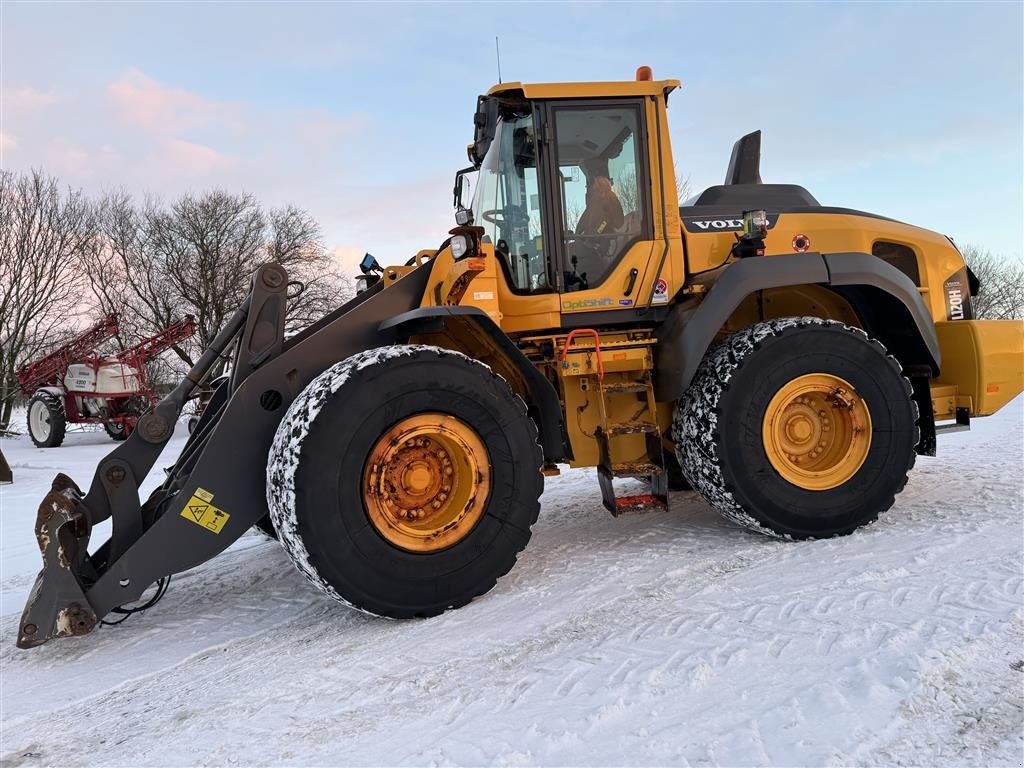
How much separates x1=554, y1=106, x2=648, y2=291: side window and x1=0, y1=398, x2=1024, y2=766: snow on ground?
5.82 ft

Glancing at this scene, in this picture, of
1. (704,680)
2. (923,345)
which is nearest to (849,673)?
(704,680)

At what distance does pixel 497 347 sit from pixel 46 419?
54.1 feet

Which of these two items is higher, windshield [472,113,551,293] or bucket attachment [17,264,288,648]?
windshield [472,113,551,293]

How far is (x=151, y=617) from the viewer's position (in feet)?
11.5

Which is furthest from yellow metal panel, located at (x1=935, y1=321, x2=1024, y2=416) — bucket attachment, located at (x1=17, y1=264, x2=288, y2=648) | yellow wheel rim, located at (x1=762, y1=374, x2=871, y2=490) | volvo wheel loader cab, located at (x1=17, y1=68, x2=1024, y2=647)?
bucket attachment, located at (x1=17, y1=264, x2=288, y2=648)

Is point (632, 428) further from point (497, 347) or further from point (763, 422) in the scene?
point (497, 347)

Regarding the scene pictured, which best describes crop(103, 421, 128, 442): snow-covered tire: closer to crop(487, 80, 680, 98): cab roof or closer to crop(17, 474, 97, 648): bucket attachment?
crop(17, 474, 97, 648): bucket attachment

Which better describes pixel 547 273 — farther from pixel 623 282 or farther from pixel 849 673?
pixel 849 673

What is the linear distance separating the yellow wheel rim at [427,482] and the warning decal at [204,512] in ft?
2.25

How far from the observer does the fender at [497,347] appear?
3639 mm

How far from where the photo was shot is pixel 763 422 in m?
4.04

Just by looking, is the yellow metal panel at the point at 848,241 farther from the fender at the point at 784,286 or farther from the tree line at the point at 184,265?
the tree line at the point at 184,265

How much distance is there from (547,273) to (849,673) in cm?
269

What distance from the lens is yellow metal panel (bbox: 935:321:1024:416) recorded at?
4.63 metres
